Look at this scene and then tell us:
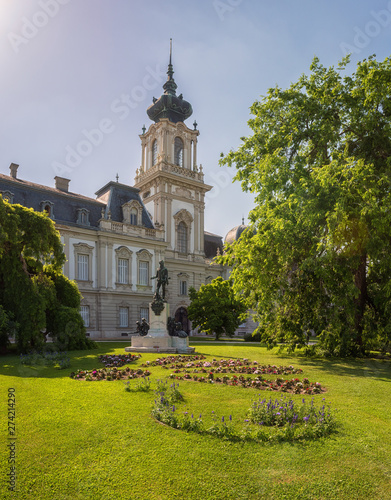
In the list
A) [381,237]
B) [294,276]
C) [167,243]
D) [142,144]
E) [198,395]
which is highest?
[142,144]

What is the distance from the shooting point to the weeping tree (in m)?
18.1

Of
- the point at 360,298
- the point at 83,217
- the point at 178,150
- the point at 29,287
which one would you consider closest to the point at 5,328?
the point at 29,287

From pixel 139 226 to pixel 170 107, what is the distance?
17451 millimetres

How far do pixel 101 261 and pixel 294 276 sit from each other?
24.3 meters

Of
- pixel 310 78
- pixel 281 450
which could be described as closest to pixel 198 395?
pixel 281 450

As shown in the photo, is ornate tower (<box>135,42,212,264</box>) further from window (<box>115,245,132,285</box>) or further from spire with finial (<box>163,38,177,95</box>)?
window (<box>115,245,132,285</box>)

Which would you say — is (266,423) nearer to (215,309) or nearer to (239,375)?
(239,375)

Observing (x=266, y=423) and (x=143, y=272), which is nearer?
(x=266, y=423)

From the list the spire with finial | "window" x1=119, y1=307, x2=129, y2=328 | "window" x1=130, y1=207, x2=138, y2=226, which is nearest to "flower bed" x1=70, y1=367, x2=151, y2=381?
"window" x1=119, y1=307, x2=129, y2=328

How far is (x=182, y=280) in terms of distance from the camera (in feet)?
150

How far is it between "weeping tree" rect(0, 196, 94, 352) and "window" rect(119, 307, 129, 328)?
17.5m

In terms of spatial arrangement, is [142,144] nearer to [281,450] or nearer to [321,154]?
[321,154]

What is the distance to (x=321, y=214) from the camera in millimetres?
14508

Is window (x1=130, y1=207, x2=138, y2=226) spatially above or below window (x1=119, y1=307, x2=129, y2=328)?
above
